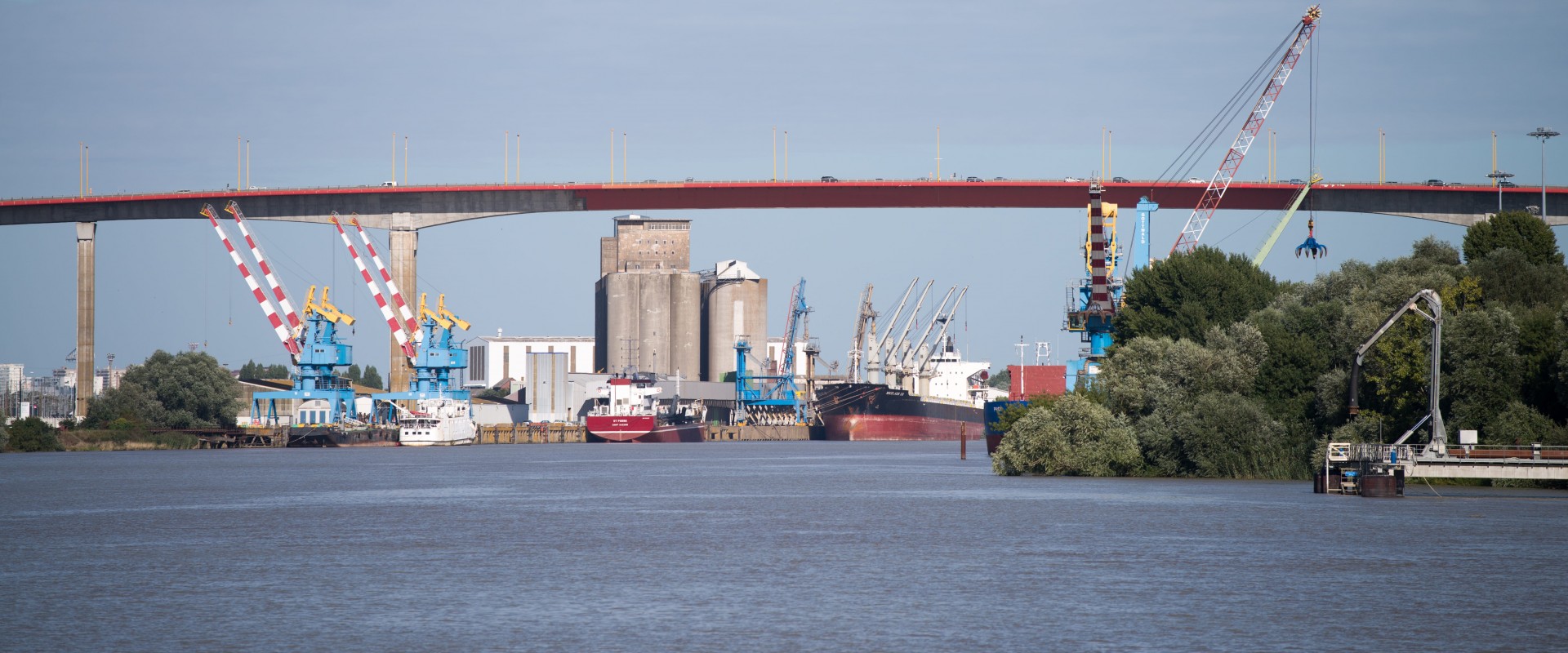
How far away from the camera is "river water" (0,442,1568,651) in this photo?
24.6m

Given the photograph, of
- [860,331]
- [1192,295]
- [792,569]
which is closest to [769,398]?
[860,331]

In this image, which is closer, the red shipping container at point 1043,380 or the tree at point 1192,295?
the tree at point 1192,295

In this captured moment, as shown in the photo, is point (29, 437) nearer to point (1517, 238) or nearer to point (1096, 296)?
point (1096, 296)

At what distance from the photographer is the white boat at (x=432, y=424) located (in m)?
135

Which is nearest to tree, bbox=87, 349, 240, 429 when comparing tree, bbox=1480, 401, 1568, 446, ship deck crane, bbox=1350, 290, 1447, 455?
ship deck crane, bbox=1350, 290, 1447, 455

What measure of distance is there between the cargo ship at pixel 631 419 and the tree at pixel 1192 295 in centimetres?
8396

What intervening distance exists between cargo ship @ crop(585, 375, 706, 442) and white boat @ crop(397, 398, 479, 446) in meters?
15.8

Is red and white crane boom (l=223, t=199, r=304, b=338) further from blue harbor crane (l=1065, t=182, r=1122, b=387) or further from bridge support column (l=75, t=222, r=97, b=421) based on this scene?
blue harbor crane (l=1065, t=182, r=1122, b=387)

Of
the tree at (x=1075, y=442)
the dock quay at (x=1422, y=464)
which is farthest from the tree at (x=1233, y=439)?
the dock quay at (x=1422, y=464)

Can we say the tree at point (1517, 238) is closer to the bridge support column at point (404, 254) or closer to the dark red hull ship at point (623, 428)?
the bridge support column at point (404, 254)

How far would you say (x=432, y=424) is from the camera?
5344 inches

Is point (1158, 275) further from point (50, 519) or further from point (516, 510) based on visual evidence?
point (50, 519)

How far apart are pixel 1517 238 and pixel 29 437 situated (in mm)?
93990

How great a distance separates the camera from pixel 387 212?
108812 millimetres
